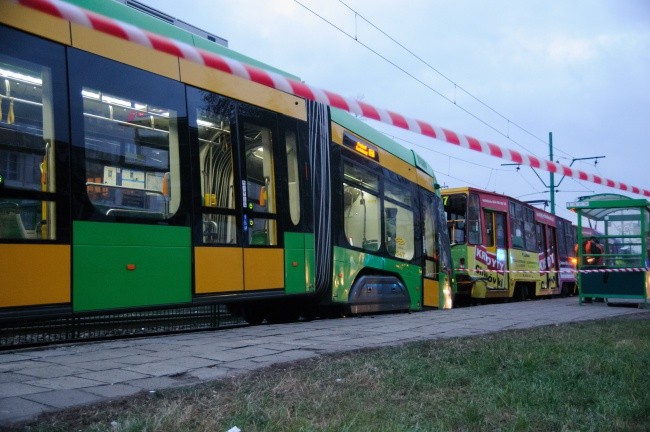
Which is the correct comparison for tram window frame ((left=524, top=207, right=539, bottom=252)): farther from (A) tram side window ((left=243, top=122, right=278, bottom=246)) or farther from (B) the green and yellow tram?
(A) tram side window ((left=243, top=122, right=278, bottom=246))

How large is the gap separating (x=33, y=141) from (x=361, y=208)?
17.2 feet

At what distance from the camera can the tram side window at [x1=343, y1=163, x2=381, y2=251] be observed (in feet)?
29.8

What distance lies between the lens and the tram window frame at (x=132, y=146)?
5.48 meters

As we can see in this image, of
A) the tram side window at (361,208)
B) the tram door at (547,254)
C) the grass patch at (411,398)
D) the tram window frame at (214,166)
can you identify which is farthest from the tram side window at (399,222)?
the tram door at (547,254)

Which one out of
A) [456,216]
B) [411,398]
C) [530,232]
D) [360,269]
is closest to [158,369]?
[411,398]

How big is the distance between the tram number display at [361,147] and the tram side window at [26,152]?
15.5 ft

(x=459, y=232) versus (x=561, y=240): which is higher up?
(x=459, y=232)

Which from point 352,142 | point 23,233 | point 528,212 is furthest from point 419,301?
point 528,212

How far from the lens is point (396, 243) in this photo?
10391mm

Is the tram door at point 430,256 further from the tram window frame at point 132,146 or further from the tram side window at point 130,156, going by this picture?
the tram side window at point 130,156

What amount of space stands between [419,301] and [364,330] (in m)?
4.16

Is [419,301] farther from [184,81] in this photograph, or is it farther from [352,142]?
[184,81]

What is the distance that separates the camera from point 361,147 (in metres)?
9.62

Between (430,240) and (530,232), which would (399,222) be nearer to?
(430,240)
